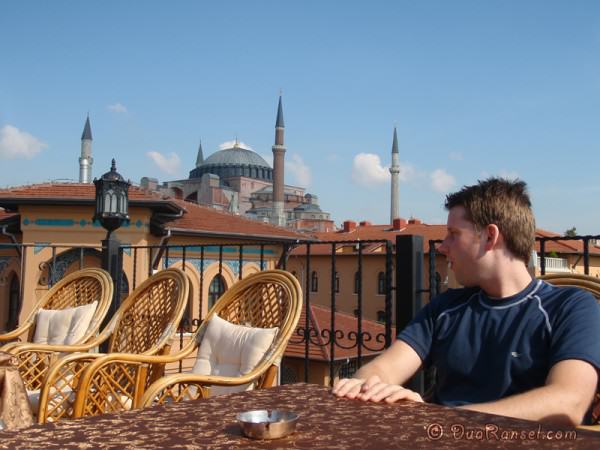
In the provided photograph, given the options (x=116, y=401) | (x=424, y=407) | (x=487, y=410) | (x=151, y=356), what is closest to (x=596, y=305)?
(x=487, y=410)

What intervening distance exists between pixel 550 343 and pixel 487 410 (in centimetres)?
34

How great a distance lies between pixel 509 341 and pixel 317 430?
0.82 metres

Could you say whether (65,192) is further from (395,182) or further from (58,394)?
(395,182)

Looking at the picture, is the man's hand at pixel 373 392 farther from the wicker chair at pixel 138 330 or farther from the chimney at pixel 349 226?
the chimney at pixel 349 226

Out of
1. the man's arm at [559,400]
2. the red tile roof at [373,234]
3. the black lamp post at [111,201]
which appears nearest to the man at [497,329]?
the man's arm at [559,400]

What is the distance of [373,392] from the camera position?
158cm

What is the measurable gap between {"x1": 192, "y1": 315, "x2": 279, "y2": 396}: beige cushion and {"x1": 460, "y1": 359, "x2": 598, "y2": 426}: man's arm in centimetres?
141

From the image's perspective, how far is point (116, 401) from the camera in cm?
316

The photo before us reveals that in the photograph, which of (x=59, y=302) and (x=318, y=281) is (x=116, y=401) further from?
(x=318, y=281)

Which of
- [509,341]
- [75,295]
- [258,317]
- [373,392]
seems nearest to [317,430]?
[373,392]

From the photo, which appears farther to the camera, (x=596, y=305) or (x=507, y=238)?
(x=507, y=238)

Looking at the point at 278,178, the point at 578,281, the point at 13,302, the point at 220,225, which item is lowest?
the point at 13,302

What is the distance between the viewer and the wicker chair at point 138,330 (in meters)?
3.26

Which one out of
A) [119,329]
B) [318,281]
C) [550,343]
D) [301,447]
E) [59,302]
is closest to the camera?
[301,447]
